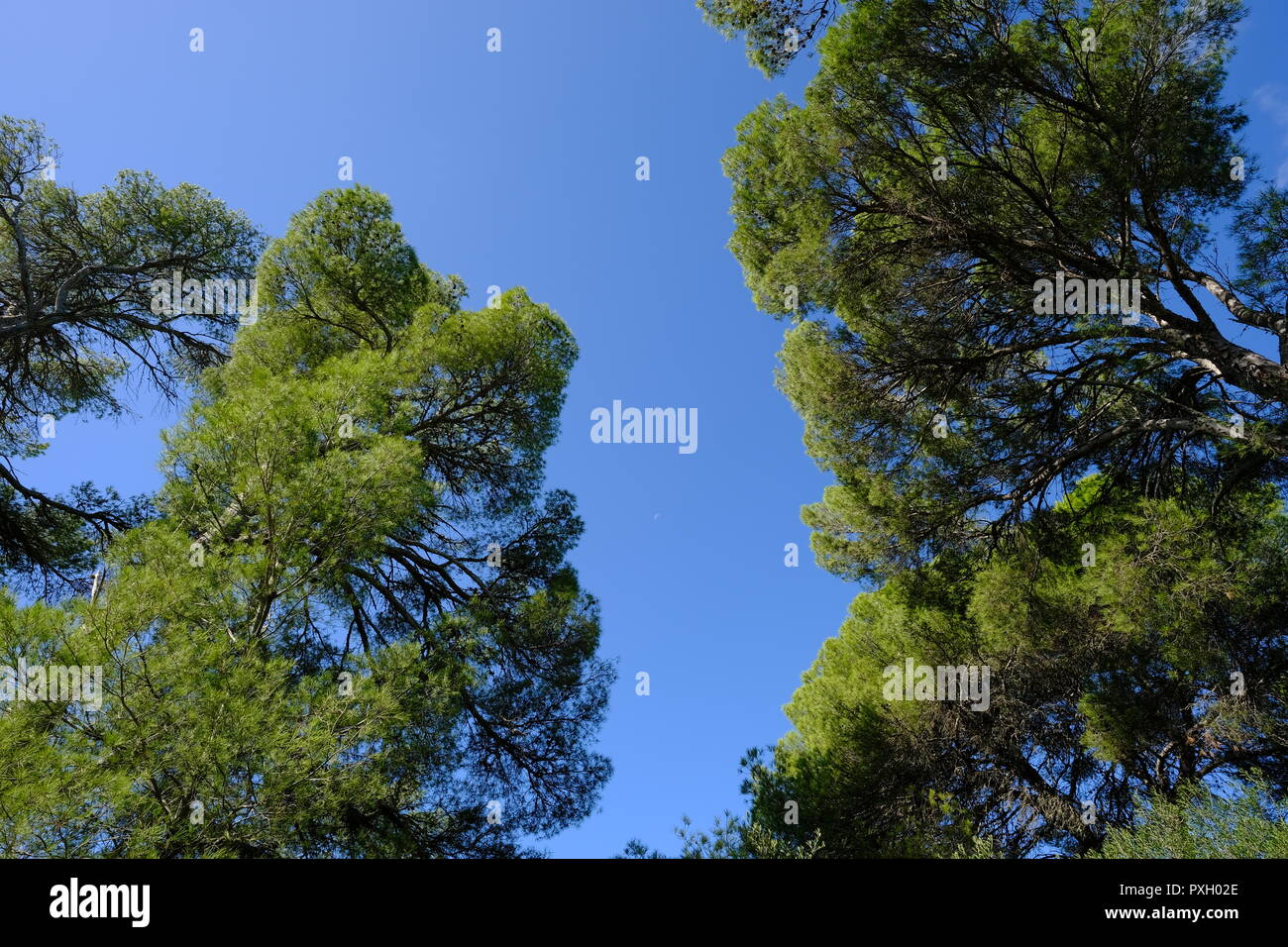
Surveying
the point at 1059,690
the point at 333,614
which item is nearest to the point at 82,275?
the point at 333,614

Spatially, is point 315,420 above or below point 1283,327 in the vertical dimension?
below

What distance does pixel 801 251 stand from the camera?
9.26 m

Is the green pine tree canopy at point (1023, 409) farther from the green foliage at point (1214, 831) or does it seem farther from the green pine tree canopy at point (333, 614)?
the green pine tree canopy at point (333, 614)

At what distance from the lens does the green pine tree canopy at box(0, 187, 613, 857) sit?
14.6ft

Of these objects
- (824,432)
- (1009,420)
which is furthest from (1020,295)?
(824,432)

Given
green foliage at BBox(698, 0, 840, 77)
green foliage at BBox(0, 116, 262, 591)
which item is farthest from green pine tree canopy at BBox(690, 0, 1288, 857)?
green foliage at BBox(0, 116, 262, 591)

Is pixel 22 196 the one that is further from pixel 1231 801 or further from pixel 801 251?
pixel 1231 801

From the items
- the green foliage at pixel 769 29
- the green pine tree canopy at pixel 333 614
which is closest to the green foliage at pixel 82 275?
the green pine tree canopy at pixel 333 614

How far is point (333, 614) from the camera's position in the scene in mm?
9016

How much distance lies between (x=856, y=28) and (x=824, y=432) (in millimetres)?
5319

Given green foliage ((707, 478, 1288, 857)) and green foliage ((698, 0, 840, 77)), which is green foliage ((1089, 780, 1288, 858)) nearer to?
green foliage ((707, 478, 1288, 857))

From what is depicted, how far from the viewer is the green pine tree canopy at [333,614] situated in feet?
14.6
